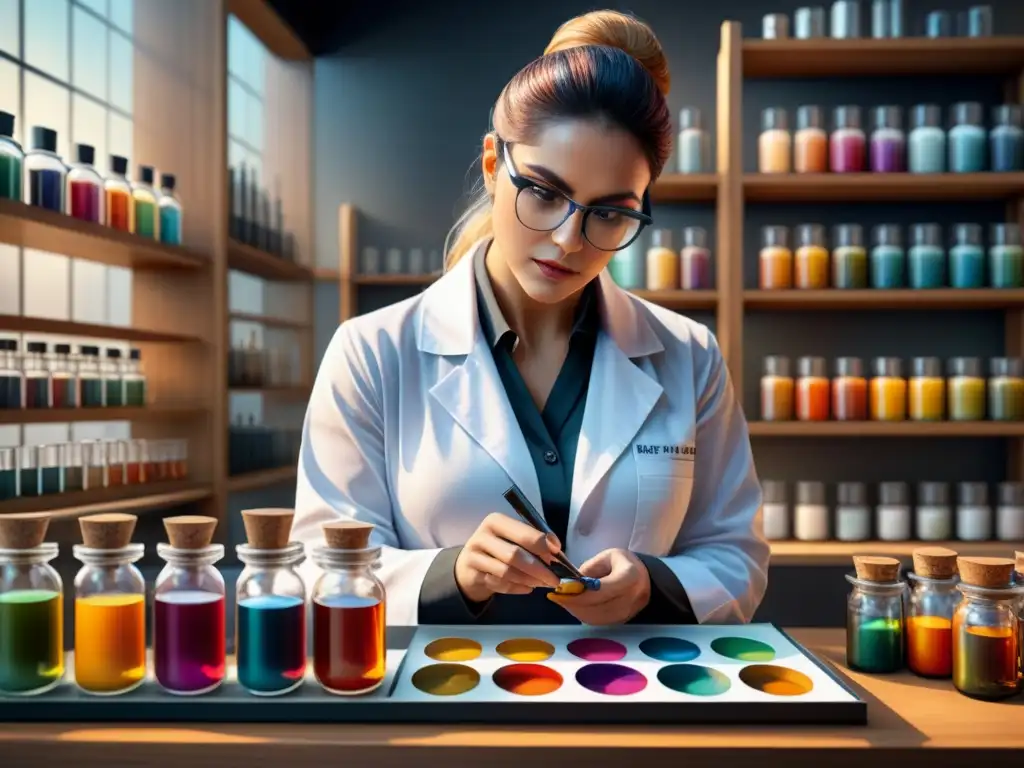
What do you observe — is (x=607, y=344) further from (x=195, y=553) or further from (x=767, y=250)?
(x=767, y=250)

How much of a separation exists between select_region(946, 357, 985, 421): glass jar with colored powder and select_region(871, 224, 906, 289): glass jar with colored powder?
0.32m

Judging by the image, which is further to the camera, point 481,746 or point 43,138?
point 43,138

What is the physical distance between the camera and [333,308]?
3996 mm

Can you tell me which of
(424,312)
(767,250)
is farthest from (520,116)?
(767,250)

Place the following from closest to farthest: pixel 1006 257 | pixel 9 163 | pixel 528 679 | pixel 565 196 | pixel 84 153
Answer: pixel 528 679 → pixel 565 196 → pixel 9 163 → pixel 84 153 → pixel 1006 257

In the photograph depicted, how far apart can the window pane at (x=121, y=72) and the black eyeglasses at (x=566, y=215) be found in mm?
2449

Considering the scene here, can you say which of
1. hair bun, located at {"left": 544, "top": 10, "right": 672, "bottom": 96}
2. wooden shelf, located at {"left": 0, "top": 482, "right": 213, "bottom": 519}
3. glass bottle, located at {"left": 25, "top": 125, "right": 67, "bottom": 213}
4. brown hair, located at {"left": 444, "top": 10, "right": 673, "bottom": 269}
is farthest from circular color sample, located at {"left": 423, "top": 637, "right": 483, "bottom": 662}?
glass bottle, located at {"left": 25, "top": 125, "right": 67, "bottom": 213}

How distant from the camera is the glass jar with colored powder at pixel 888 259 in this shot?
3.06 meters

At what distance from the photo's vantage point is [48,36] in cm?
281

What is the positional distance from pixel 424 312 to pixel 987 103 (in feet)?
9.33

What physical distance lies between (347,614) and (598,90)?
0.67m

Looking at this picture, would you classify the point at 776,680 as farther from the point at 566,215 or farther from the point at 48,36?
the point at 48,36

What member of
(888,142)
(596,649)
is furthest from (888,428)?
(596,649)

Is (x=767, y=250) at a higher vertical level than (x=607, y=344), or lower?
higher
